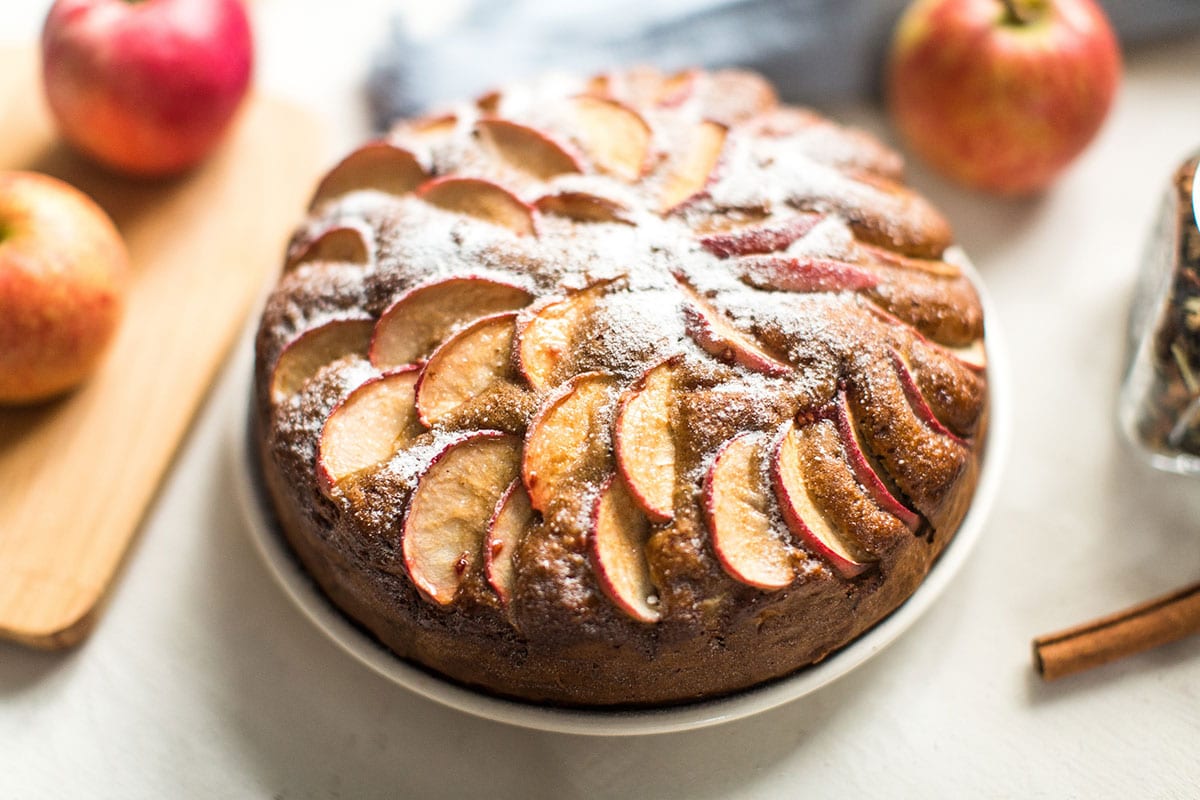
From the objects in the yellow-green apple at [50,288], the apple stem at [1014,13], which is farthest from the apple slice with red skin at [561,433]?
the apple stem at [1014,13]

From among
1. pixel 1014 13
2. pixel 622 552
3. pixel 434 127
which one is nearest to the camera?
pixel 622 552

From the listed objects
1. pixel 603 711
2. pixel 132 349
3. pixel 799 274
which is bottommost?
pixel 603 711

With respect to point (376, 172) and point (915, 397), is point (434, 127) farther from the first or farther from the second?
point (915, 397)

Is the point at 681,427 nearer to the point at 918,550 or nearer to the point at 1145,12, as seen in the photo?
the point at 918,550

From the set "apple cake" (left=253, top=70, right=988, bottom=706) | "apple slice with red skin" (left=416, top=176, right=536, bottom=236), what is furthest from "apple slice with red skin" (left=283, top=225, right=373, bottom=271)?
"apple slice with red skin" (left=416, top=176, right=536, bottom=236)

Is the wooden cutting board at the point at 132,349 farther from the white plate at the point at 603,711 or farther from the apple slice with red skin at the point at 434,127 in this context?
the apple slice with red skin at the point at 434,127

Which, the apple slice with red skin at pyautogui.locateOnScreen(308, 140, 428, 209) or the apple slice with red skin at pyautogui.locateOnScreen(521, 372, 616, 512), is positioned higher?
the apple slice with red skin at pyautogui.locateOnScreen(308, 140, 428, 209)

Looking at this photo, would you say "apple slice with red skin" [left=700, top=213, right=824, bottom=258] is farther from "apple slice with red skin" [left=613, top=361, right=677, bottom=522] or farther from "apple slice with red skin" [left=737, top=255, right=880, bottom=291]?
"apple slice with red skin" [left=613, top=361, right=677, bottom=522]

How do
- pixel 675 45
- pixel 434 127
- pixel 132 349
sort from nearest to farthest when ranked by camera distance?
pixel 434 127 → pixel 132 349 → pixel 675 45

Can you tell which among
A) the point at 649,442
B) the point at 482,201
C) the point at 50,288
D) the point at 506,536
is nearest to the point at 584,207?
the point at 482,201
